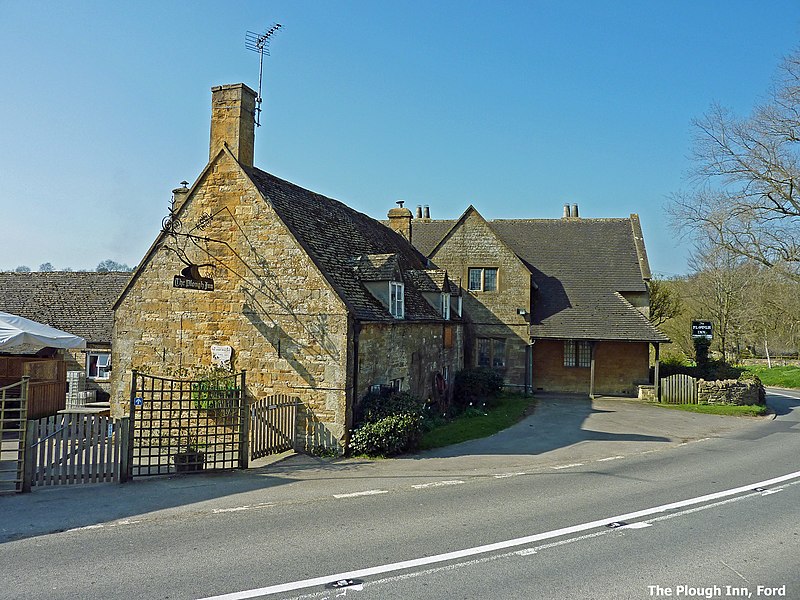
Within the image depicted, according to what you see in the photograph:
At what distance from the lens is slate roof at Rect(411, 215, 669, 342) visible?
29.4 m

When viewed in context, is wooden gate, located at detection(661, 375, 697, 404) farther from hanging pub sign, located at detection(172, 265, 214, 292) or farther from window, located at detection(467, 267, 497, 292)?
hanging pub sign, located at detection(172, 265, 214, 292)

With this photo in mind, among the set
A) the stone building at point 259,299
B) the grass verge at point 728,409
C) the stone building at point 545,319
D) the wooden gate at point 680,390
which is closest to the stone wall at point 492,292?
the stone building at point 545,319

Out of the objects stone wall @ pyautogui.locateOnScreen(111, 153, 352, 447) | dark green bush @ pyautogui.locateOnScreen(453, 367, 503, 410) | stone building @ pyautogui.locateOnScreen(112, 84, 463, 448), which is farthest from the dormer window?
stone wall @ pyautogui.locateOnScreen(111, 153, 352, 447)

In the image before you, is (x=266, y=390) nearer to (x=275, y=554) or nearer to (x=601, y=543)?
(x=275, y=554)

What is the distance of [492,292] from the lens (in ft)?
98.7

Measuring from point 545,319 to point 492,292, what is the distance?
3.01 meters

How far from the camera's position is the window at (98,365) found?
27906 mm

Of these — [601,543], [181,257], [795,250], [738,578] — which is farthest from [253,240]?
[795,250]

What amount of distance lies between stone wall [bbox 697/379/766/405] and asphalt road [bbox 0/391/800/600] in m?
12.5

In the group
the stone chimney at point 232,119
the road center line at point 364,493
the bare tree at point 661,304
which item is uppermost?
the stone chimney at point 232,119

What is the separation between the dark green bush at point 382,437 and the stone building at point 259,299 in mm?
397

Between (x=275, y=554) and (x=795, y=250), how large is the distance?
28099mm

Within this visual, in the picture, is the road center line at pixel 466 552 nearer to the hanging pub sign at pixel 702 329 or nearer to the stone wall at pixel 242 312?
the stone wall at pixel 242 312

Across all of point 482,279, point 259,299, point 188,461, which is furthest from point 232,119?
point 482,279
